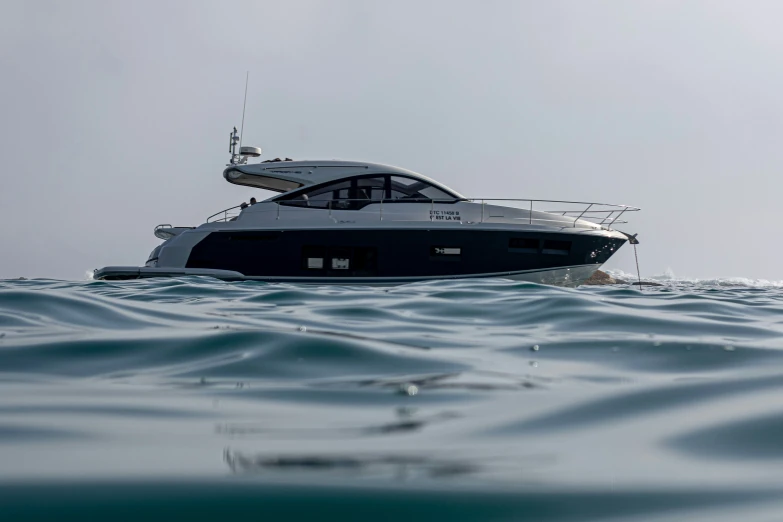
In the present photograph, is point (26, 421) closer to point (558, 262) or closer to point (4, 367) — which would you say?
point (4, 367)

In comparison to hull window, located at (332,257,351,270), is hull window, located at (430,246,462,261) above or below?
above

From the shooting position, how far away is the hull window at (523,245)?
11.9 metres

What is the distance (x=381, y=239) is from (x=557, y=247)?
3.12 metres

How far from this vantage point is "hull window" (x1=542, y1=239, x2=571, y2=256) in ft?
39.5

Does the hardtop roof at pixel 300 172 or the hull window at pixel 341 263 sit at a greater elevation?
the hardtop roof at pixel 300 172

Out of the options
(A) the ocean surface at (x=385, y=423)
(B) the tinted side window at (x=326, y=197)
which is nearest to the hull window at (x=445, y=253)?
(B) the tinted side window at (x=326, y=197)

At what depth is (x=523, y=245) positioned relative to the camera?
39.3ft

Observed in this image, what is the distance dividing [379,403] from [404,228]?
10.1 metres

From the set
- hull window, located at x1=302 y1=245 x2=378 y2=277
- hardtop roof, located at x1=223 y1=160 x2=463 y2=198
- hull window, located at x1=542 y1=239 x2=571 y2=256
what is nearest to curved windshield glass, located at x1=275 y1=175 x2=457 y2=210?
hardtop roof, located at x1=223 y1=160 x2=463 y2=198

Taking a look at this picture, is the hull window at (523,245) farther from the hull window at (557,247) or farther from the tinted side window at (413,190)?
the tinted side window at (413,190)

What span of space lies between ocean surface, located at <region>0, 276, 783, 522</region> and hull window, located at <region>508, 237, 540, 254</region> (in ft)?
27.2

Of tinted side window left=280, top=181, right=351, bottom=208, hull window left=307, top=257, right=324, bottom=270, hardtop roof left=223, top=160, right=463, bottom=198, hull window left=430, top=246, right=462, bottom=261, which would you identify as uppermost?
hardtop roof left=223, top=160, right=463, bottom=198

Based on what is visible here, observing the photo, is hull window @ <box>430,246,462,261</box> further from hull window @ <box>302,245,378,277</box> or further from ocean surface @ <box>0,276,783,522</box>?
ocean surface @ <box>0,276,783,522</box>

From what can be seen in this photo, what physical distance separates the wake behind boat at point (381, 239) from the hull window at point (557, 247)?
2cm
